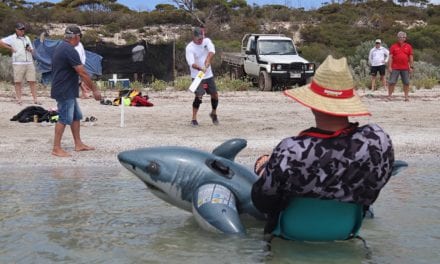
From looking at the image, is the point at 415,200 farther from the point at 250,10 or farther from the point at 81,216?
the point at 250,10

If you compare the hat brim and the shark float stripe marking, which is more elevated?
the hat brim

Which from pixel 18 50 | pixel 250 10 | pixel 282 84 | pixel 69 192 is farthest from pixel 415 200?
pixel 250 10

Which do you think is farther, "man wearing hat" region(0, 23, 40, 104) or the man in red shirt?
the man in red shirt

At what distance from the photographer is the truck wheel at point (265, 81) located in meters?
19.7

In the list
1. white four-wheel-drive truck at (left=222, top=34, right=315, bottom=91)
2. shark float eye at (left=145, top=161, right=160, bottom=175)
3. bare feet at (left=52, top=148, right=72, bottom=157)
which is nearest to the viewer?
shark float eye at (left=145, top=161, right=160, bottom=175)

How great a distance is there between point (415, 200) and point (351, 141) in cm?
271

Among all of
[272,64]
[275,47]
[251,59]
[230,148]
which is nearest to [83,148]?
[230,148]

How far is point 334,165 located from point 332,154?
0.06 metres

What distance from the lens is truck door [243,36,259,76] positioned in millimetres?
20828

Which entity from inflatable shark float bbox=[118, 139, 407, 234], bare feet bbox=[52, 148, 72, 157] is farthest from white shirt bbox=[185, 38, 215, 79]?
inflatable shark float bbox=[118, 139, 407, 234]

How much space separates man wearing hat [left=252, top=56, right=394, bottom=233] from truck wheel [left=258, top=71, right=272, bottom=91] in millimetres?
15751

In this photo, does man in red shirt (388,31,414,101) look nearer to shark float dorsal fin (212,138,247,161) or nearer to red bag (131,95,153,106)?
red bag (131,95,153,106)

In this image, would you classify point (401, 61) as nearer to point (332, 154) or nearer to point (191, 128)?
point (191, 128)

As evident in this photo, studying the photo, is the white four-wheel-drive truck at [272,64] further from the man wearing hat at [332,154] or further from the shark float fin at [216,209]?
the man wearing hat at [332,154]
